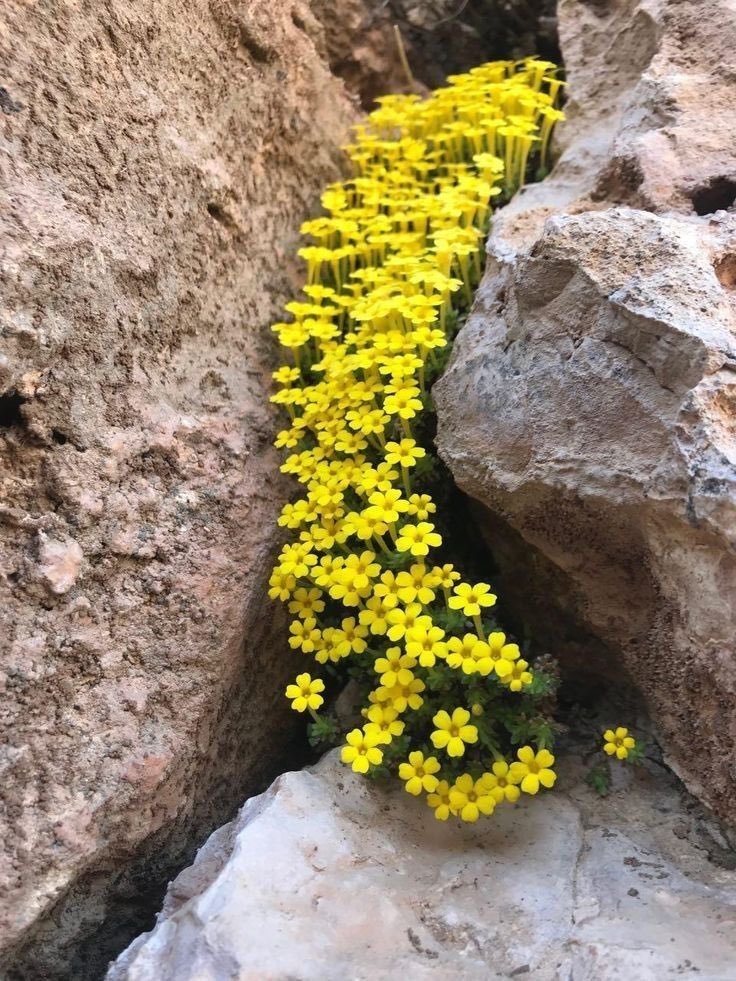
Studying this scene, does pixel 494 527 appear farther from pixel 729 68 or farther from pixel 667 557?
pixel 729 68

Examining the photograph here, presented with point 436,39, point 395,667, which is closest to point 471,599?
point 395,667

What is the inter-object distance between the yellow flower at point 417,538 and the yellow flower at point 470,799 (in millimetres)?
566

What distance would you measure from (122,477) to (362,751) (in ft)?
3.14

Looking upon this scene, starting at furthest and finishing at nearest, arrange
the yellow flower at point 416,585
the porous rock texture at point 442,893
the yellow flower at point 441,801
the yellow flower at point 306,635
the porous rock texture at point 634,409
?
1. the yellow flower at point 306,635
2. the yellow flower at point 416,585
3. the yellow flower at point 441,801
4. the porous rock texture at point 634,409
5. the porous rock texture at point 442,893

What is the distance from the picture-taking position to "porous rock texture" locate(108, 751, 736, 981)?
1.69 m

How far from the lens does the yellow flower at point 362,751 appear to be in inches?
79.0

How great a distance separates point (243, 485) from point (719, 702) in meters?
1.41

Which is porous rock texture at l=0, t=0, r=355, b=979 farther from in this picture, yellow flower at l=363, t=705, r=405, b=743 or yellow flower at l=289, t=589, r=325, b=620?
yellow flower at l=363, t=705, r=405, b=743

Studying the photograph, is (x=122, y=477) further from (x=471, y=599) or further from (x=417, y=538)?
(x=471, y=599)

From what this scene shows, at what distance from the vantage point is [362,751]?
2.07m

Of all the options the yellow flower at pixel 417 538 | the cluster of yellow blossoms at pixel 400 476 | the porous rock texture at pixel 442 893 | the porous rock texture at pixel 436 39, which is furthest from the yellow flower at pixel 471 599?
the porous rock texture at pixel 436 39

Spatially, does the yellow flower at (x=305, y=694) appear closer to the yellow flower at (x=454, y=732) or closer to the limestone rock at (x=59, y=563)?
the yellow flower at (x=454, y=732)

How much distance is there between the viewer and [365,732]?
207cm

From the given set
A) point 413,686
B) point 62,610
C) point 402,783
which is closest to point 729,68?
point 413,686
